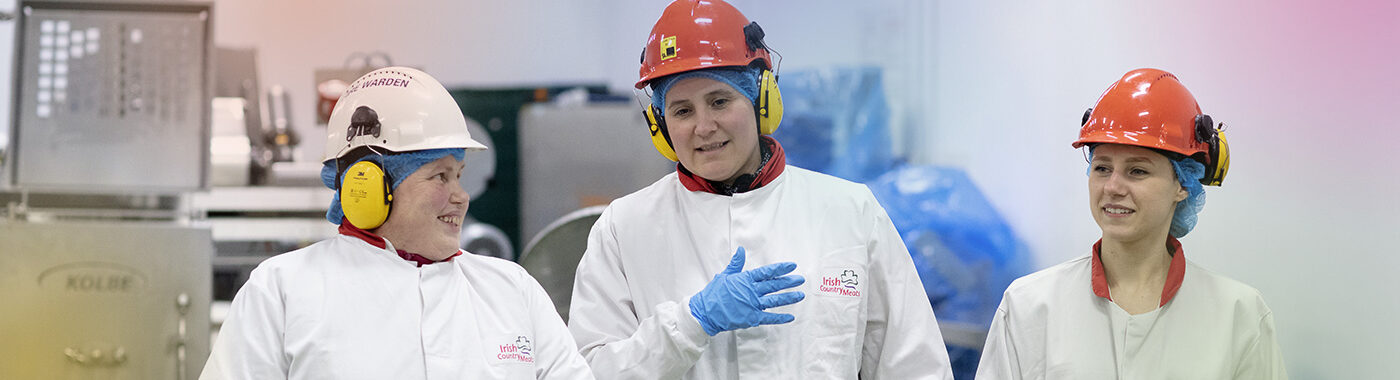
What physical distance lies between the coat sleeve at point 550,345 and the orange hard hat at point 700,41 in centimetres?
47

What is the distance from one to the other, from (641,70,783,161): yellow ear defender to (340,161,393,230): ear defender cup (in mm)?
561

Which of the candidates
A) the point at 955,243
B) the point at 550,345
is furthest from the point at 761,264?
the point at 955,243

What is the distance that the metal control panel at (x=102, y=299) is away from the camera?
133 inches

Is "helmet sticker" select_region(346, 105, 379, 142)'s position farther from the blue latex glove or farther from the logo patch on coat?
the logo patch on coat

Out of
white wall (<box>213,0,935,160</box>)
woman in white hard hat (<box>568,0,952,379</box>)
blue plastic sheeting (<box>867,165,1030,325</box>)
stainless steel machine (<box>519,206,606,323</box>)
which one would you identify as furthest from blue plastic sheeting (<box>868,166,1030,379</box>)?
woman in white hard hat (<box>568,0,952,379</box>)

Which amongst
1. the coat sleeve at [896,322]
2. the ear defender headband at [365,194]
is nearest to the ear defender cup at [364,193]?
the ear defender headband at [365,194]

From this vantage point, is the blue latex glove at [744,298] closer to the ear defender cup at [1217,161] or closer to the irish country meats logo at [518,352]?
the irish country meats logo at [518,352]

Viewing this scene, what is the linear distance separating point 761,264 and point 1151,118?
759mm

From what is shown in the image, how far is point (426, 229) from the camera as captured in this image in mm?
1855

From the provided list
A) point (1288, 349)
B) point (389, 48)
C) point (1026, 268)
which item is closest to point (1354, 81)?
point (1288, 349)

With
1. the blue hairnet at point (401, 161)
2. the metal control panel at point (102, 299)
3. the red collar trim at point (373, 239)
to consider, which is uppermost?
the blue hairnet at point (401, 161)

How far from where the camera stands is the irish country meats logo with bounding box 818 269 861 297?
2037 millimetres

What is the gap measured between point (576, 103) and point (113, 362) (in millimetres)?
1928

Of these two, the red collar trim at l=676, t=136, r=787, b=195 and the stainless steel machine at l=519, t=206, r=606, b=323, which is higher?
the red collar trim at l=676, t=136, r=787, b=195
